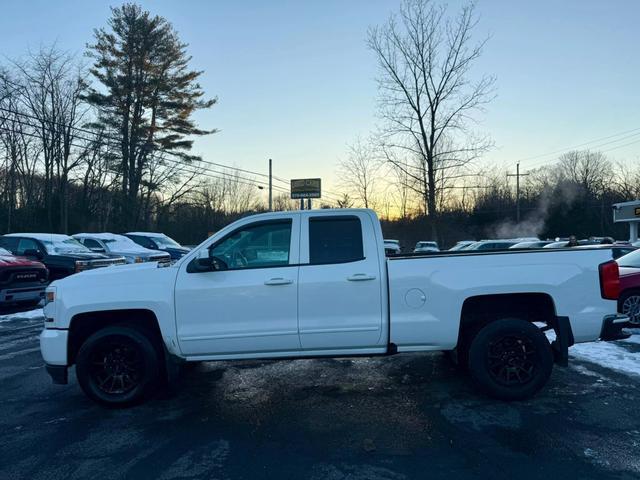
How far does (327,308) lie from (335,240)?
2.33 feet

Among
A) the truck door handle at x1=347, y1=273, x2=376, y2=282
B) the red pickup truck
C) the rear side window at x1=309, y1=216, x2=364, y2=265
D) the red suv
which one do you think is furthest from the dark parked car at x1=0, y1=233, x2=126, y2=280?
the red suv

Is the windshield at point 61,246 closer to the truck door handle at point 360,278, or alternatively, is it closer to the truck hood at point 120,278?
the truck hood at point 120,278

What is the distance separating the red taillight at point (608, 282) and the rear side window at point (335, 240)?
95.1 inches

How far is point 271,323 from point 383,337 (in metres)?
1.13

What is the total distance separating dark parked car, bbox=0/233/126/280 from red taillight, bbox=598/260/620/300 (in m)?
11.8

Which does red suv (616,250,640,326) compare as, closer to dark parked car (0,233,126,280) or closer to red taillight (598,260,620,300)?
red taillight (598,260,620,300)

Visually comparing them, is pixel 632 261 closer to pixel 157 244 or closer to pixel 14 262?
pixel 14 262

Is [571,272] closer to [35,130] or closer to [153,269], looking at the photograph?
[153,269]

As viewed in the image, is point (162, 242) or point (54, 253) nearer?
point (54, 253)

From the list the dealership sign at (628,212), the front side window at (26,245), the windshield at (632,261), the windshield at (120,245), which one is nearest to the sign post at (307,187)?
the windshield at (120,245)

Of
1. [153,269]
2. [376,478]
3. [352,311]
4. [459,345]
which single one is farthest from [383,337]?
[153,269]

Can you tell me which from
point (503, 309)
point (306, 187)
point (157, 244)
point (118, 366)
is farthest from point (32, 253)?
point (306, 187)

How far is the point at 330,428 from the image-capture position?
4.27m

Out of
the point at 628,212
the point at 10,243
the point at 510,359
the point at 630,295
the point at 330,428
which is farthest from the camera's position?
the point at 628,212
